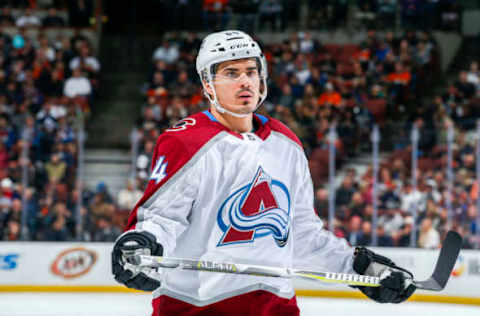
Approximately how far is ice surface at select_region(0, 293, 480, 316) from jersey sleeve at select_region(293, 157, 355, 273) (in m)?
3.55

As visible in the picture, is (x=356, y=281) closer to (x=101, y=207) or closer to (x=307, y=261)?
(x=307, y=261)

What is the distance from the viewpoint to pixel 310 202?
280 cm

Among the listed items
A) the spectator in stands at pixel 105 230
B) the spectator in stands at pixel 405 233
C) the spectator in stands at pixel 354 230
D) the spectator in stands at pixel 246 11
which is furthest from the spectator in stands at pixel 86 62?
the spectator in stands at pixel 405 233

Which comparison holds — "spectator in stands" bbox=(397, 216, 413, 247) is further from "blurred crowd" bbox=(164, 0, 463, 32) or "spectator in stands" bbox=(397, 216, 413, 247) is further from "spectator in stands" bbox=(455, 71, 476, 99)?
"blurred crowd" bbox=(164, 0, 463, 32)

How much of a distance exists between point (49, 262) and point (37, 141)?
176 cm

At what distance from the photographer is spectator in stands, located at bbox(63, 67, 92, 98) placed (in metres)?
10.6

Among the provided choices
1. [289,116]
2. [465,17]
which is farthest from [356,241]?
[465,17]

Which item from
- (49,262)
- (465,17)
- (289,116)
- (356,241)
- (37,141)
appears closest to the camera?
(49,262)

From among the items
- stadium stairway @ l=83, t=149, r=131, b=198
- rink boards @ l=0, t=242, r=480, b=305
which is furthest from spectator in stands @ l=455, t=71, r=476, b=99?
stadium stairway @ l=83, t=149, r=131, b=198

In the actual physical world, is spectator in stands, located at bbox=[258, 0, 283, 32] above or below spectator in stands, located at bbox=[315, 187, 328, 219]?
above

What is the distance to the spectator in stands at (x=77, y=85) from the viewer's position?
10.6 meters

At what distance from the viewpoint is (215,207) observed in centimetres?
248

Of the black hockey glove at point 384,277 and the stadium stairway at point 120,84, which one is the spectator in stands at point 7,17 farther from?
the black hockey glove at point 384,277

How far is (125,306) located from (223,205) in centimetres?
422
